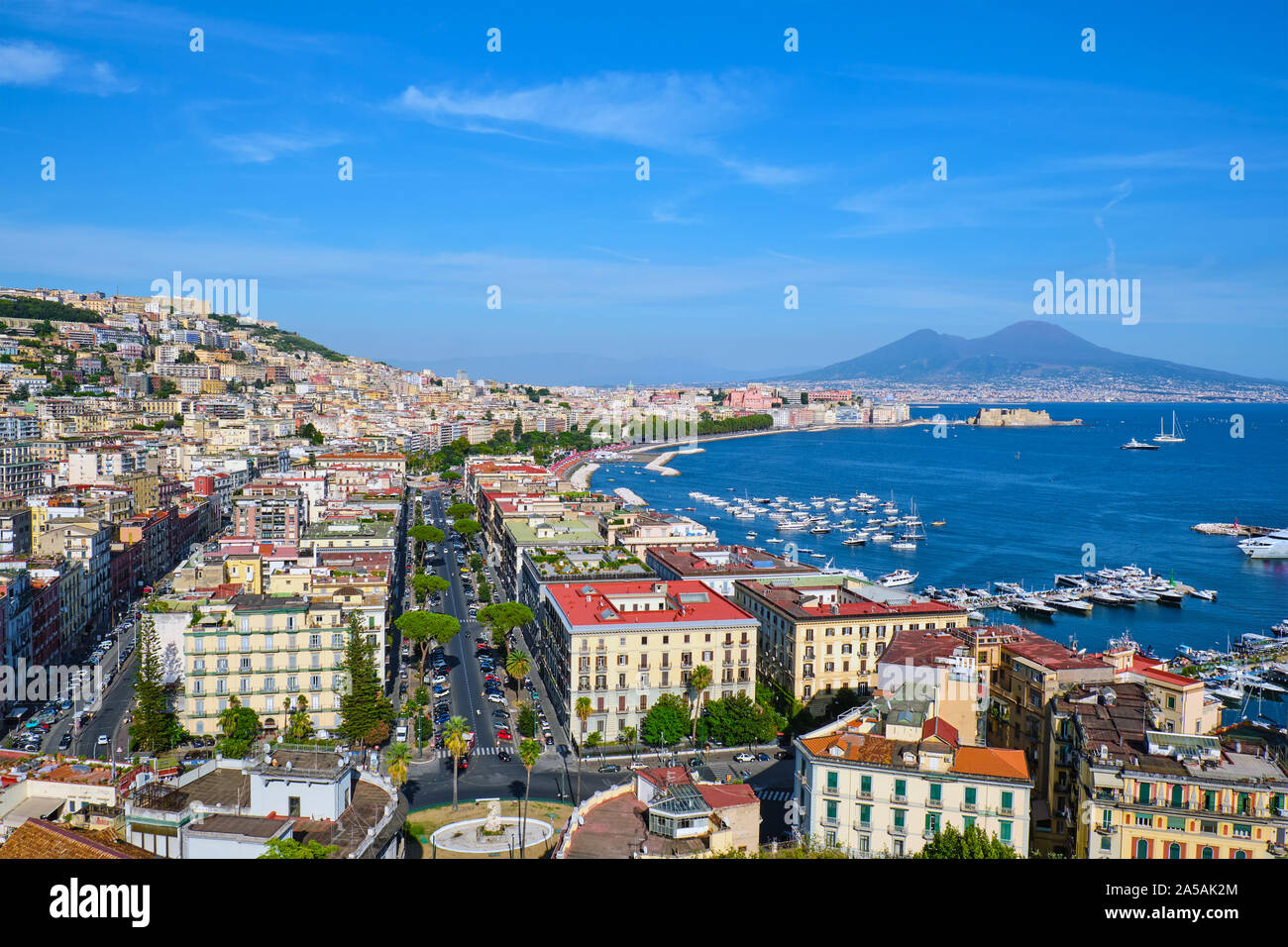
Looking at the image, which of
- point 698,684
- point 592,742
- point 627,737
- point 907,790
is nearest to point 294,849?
point 907,790

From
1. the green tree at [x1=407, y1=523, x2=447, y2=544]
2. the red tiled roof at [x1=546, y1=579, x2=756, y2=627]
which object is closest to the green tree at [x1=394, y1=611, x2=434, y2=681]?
the red tiled roof at [x1=546, y1=579, x2=756, y2=627]

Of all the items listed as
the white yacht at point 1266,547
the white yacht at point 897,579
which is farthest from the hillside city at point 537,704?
the white yacht at point 1266,547

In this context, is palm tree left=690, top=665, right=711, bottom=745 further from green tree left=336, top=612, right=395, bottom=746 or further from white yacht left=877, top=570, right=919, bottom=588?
white yacht left=877, top=570, right=919, bottom=588

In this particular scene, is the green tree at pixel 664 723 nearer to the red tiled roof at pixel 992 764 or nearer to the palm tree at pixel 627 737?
the palm tree at pixel 627 737

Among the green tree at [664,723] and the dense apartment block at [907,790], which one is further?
the green tree at [664,723]

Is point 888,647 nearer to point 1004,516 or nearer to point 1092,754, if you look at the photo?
point 1092,754

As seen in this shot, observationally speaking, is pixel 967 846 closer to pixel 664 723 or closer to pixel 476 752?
pixel 664 723
